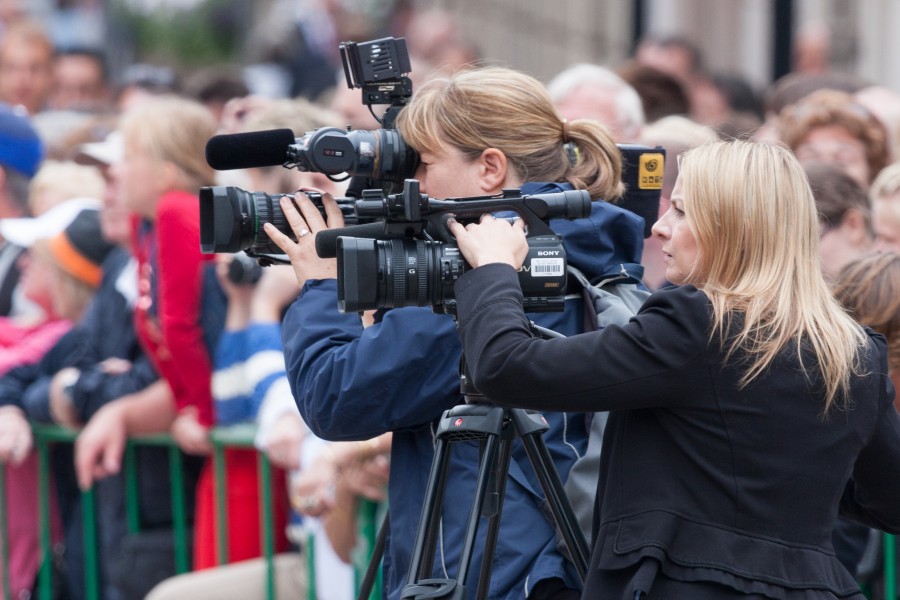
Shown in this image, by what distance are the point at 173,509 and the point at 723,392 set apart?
2.87 meters

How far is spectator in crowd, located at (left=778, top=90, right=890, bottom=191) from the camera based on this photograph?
4.88 m

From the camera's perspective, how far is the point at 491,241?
253 centimetres

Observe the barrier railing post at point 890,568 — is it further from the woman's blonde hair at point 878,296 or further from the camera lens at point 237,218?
the camera lens at point 237,218

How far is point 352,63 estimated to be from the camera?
117 inches

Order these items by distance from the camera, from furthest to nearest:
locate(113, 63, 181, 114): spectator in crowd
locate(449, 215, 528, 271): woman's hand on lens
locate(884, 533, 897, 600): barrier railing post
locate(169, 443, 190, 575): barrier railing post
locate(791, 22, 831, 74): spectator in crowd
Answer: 1. locate(791, 22, 831, 74): spectator in crowd
2. locate(113, 63, 181, 114): spectator in crowd
3. locate(169, 443, 190, 575): barrier railing post
4. locate(884, 533, 897, 600): barrier railing post
5. locate(449, 215, 528, 271): woman's hand on lens

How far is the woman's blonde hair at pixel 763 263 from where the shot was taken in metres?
2.37

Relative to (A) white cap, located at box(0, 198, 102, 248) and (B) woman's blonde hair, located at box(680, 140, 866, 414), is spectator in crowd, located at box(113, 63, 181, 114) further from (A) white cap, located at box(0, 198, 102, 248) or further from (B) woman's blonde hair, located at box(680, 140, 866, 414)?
(B) woman's blonde hair, located at box(680, 140, 866, 414)

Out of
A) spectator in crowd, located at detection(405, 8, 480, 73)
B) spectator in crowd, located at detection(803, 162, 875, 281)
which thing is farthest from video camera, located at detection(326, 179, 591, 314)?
spectator in crowd, located at detection(405, 8, 480, 73)

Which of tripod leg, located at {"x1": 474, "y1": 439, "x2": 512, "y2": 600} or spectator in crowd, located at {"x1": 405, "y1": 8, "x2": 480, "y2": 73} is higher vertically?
spectator in crowd, located at {"x1": 405, "y1": 8, "x2": 480, "y2": 73}

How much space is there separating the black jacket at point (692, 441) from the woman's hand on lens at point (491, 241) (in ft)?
0.25

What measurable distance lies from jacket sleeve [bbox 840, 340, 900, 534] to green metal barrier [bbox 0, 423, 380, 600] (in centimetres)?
141

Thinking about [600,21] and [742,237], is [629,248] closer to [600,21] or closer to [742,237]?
[742,237]

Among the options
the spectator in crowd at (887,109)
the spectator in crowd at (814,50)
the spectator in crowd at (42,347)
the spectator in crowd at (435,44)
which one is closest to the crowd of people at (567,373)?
the spectator in crowd at (42,347)

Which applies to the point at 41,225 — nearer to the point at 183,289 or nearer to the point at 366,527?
the point at 183,289
